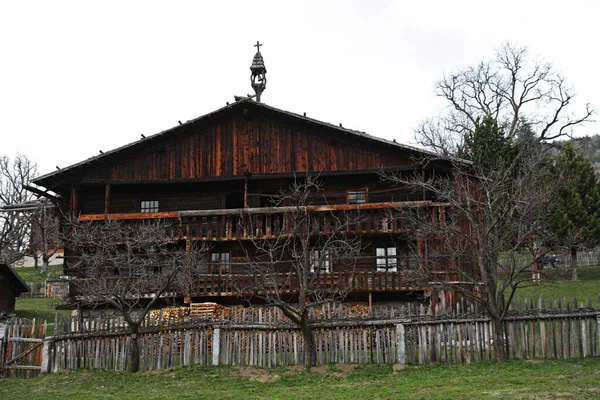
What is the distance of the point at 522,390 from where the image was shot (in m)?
12.5

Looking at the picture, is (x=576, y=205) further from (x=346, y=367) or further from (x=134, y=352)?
(x=134, y=352)

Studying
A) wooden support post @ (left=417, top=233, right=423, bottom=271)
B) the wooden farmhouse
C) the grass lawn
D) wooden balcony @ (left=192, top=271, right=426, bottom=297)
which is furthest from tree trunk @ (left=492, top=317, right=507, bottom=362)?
the grass lawn

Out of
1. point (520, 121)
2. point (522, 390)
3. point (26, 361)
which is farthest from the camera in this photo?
point (520, 121)

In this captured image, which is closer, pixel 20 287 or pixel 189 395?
pixel 189 395

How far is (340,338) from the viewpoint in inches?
679

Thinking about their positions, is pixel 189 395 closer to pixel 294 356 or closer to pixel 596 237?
pixel 294 356

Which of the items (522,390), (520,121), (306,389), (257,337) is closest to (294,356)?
(257,337)

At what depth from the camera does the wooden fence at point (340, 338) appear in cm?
1617

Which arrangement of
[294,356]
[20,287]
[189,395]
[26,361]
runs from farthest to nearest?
[20,287] < [26,361] < [294,356] < [189,395]

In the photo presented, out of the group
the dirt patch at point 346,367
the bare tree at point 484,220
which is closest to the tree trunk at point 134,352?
the dirt patch at point 346,367

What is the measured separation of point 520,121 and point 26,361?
1536 inches

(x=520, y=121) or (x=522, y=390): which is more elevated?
(x=520, y=121)

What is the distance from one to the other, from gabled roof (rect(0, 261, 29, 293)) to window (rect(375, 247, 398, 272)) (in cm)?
1903

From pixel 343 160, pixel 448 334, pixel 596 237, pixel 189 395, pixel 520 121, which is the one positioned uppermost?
→ pixel 520 121
